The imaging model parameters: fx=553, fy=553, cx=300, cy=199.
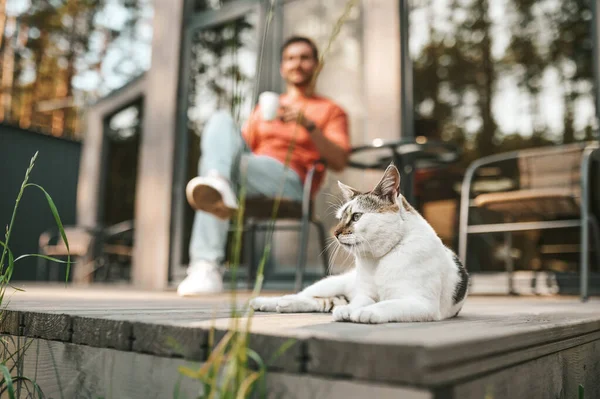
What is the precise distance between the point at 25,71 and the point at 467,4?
9.60 meters

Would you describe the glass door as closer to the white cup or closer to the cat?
the white cup

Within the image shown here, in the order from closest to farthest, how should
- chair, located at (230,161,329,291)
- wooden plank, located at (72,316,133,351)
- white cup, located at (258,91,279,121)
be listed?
1. wooden plank, located at (72,316,133,351)
2. white cup, located at (258,91,279,121)
3. chair, located at (230,161,329,291)

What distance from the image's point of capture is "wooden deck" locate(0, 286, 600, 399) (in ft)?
2.51

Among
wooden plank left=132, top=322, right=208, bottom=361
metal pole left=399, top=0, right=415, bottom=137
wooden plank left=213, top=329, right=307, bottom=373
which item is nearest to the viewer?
wooden plank left=213, top=329, right=307, bottom=373

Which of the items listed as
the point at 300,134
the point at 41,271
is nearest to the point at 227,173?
the point at 300,134

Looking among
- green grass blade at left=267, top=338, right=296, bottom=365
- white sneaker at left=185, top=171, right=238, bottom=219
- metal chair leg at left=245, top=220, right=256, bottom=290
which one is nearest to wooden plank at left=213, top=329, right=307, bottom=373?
green grass blade at left=267, top=338, right=296, bottom=365

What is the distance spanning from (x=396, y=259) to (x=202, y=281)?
1.49m

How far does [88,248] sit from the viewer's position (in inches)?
232

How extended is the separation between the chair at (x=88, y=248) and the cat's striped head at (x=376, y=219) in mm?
4313

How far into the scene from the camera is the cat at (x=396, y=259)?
1.25 m

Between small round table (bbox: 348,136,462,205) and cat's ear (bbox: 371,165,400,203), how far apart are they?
0.99m

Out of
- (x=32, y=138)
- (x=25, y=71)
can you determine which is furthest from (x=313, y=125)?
(x=25, y=71)

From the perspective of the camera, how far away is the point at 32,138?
6.98m

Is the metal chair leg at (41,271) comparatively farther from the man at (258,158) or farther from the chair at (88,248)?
the man at (258,158)
